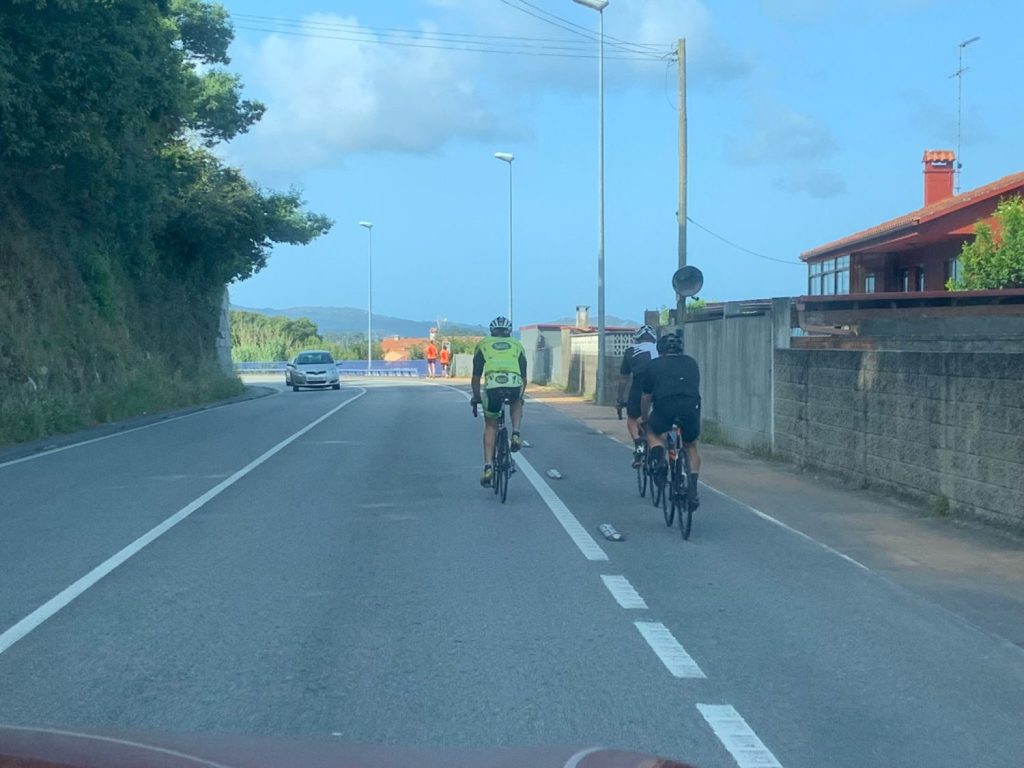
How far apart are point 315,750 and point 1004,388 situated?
29.2 feet

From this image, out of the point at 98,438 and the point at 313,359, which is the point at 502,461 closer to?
the point at 98,438

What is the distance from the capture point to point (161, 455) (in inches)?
702

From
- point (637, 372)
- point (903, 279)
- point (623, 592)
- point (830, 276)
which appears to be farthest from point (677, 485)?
point (830, 276)

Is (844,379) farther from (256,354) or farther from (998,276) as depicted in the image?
(256,354)

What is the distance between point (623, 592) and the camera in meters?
8.17

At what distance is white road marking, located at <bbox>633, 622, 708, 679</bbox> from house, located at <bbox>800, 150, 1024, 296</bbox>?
19947 mm

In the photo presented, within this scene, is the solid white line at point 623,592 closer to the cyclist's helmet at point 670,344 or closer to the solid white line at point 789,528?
the solid white line at point 789,528

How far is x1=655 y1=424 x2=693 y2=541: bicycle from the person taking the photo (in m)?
10.4

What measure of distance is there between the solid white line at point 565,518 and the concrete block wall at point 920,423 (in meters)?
3.58

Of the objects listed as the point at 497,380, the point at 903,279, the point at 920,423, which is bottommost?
the point at 920,423

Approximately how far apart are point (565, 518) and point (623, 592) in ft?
11.3

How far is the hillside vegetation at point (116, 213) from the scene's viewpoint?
1942 cm

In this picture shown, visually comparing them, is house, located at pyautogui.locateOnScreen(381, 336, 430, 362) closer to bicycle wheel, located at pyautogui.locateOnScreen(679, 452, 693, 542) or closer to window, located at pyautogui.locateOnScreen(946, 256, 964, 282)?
window, located at pyautogui.locateOnScreen(946, 256, 964, 282)

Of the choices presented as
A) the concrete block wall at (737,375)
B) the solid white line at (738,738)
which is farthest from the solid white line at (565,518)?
the concrete block wall at (737,375)
